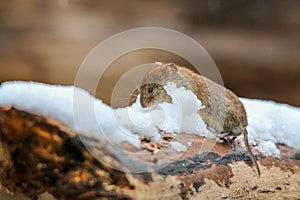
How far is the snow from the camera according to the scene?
2.48 ft

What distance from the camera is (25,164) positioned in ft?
2.46

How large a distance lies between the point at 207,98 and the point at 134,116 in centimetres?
15

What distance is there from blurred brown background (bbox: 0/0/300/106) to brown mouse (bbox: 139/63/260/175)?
43.9 inches

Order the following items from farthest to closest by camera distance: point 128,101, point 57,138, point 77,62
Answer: point 77,62
point 128,101
point 57,138

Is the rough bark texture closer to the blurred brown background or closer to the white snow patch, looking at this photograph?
the white snow patch

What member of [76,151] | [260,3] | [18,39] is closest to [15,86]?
[76,151]

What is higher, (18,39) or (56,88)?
(56,88)

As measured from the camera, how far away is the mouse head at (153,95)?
0.90 metres

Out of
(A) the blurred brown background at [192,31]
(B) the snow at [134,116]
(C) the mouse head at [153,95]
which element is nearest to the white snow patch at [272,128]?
(B) the snow at [134,116]

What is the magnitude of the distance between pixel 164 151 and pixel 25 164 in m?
0.23

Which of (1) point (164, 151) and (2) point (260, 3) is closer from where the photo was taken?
(1) point (164, 151)

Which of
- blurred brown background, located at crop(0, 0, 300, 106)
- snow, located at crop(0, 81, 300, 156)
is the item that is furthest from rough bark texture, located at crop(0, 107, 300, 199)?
blurred brown background, located at crop(0, 0, 300, 106)

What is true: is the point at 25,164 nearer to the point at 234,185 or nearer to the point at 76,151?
the point at 76,151

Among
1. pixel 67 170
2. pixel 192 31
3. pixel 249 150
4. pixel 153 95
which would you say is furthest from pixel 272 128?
pixel 192 31
